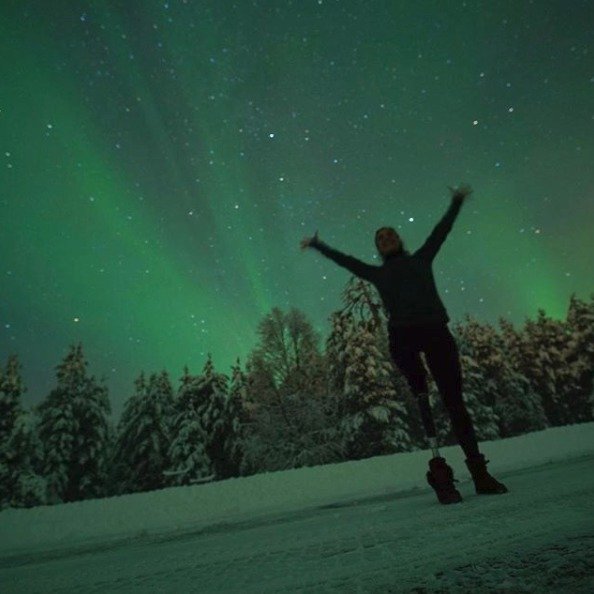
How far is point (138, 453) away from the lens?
33.1m

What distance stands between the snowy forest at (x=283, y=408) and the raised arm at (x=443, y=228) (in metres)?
20.3

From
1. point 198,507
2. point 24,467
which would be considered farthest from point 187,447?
point 198,507

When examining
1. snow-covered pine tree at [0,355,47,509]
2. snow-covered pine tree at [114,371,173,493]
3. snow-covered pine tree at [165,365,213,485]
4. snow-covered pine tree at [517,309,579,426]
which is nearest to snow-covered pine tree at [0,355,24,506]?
snow-covered pine tree at [0,355,47,509]

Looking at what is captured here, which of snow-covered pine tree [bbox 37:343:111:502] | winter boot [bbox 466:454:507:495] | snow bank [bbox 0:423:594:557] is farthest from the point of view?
snow-covered pine tree [bbox 37:343:111:502]

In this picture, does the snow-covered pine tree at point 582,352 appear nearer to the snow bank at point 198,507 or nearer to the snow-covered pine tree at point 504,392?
the snow-covered pine tree at point 504,392

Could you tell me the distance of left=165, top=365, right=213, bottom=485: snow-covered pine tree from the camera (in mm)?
31422

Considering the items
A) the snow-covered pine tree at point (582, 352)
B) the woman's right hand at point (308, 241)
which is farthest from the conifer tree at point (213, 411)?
the woman's right hand at point (308, 241)

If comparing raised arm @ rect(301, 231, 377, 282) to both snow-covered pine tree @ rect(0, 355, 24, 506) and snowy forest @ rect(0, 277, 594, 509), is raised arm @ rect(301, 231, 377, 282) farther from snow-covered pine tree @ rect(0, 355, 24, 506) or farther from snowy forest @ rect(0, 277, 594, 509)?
snow-covered pine tree @ rect(0, 355, 24, 506)

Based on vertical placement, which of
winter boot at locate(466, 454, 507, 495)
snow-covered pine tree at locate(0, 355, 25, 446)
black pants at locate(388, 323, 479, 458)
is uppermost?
snow-covered pine tree at locate(0, 355, 25, 446)

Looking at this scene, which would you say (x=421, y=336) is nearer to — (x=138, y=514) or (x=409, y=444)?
(x=138, y=514)

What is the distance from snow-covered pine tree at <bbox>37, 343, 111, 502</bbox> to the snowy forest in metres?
0.08

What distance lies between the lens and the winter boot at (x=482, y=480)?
273 cm

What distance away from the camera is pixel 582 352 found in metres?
36.4

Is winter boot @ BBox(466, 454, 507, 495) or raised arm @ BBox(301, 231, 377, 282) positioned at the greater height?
raised arm @ BBox(301, 231, 377, 282)
